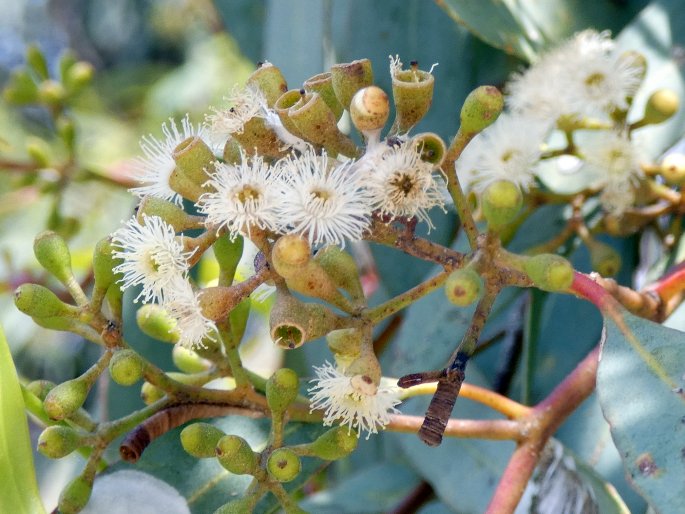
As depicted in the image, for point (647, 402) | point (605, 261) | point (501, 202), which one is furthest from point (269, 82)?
point (605, 261)

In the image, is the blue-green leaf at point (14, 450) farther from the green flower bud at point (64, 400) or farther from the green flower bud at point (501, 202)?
the green flower bud at point (501, 202)

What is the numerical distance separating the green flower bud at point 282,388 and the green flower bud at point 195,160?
0.21 meters

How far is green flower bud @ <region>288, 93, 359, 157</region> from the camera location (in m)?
0.89

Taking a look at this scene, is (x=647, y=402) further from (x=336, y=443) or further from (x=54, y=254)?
(x=54, y=254)

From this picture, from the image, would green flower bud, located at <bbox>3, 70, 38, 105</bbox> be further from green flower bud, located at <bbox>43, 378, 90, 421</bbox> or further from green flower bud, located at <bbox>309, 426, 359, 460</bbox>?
green flower bud, located at <bbox>309, 426, 359, 460</bbox>

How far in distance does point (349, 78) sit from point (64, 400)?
16.9 inches

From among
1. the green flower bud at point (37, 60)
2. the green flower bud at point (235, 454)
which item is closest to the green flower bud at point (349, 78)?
the green flower bud at point (235, 454)

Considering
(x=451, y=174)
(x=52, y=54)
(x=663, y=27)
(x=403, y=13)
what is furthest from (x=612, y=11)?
(x=52, y=54)

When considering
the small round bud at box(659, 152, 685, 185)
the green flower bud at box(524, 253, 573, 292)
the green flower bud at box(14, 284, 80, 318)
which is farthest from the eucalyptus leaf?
the green flower bud at box(14, 284, 80, 318)

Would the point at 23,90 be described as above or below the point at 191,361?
below

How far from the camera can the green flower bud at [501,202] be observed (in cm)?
86

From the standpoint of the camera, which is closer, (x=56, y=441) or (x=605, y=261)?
(x=56, y=441)

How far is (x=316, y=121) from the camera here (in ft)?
2.96

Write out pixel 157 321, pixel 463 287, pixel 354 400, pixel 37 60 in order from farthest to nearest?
pixel 37 60 < pixel 157 321 < pixel 354 400 < pixel 463 287
